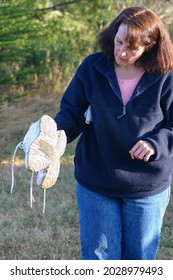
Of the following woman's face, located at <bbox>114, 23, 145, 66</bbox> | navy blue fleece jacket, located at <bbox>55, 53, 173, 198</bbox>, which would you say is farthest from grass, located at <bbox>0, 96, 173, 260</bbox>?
woman's face, located at <bbox>114, 23, 145, 66</bbox>

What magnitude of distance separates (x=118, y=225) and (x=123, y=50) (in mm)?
812

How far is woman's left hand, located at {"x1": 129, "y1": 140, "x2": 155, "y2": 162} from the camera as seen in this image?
84.5 inches

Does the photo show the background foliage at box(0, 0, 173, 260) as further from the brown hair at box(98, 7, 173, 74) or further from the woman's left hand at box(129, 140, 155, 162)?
the brown hair at box(98, 7, 173, 74)

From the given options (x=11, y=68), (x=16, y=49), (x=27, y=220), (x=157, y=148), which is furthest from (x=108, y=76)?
(x=11, y=68)

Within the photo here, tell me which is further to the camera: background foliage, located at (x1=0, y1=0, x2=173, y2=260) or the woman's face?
background foliage, located at (x1=0, y1=0, x2=173, y2=260)

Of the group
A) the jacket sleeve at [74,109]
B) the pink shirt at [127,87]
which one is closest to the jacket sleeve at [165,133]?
the pink shirt at [127,87]

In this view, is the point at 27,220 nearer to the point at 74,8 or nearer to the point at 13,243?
the point at 13,243

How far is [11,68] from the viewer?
7.88 metres

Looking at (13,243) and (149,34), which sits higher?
(149,34)

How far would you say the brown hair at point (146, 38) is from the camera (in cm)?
214

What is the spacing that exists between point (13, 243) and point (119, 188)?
1.88 metres

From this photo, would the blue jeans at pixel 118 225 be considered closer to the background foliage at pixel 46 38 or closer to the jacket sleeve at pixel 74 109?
the jacket sleeve at pixel 74 109

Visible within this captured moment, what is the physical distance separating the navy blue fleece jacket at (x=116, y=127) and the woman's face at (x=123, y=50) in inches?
3.4

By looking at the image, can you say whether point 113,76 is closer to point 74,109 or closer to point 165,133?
point 74,109
